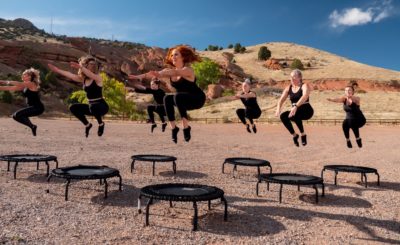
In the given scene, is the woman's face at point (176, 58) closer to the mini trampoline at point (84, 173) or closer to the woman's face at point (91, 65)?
the woman's face at point (91, 65)

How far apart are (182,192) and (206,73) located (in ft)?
390

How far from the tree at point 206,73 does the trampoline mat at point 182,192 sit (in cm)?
11195

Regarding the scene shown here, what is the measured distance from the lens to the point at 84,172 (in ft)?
80.0

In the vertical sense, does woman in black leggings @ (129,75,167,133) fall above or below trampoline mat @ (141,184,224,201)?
above

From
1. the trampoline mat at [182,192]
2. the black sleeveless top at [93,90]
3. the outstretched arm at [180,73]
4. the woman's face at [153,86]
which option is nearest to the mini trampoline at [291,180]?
the trampoline mat at [182,192]

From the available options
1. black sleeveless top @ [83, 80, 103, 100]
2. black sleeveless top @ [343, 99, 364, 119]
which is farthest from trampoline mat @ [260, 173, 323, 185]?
black sleeveless top @ [83, 80, 103, 100]

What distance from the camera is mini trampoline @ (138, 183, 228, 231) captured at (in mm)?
18678

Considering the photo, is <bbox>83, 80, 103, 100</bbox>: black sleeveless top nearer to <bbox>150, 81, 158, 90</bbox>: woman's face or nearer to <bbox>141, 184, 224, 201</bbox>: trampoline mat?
<bbox>150, 81, 158, 90</bbox>: woman's face

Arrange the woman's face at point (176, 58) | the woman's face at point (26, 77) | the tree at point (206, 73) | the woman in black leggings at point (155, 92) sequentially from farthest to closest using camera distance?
the tree at point (206, 73), the woman's face at point (26, 77), the woman in black leggings at point (155, 92), the woman's face at point (176, 58)

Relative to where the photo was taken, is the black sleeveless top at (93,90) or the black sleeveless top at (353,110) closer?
the black sleeveless top at (93,90)

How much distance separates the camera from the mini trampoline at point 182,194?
18.7 meters

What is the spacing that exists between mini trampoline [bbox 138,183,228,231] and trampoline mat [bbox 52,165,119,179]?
338cm

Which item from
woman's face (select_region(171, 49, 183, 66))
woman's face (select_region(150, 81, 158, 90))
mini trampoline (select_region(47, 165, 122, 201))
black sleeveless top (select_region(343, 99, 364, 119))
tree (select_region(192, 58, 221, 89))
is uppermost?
tree (select_region(192, 58, 221, 89))

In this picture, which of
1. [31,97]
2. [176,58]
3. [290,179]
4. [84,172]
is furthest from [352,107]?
[84,172]
